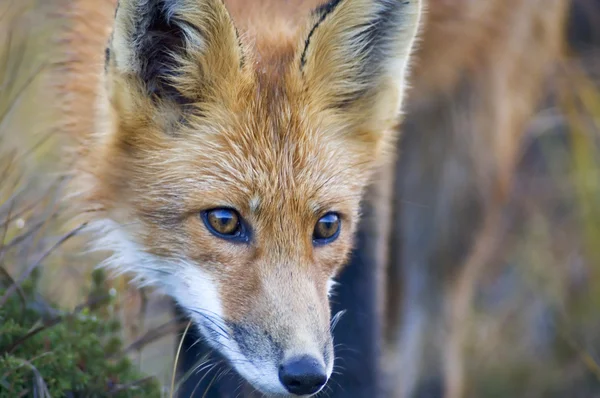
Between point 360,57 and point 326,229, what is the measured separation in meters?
0.72

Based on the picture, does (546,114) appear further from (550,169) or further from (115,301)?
(115,301)

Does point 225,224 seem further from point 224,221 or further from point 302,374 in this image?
point 302,374

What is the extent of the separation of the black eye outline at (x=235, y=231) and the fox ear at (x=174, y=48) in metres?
0.45

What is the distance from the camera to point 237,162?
2902 mm

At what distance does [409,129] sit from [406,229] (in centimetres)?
70

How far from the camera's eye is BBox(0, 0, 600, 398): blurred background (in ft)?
10.8

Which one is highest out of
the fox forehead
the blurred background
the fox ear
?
the fox ear

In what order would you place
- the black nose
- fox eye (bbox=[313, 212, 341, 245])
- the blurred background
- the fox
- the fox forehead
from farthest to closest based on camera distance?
the blurred background
fox eye (bbox=[313, 212, 341, 245])
the fox forehead
the fox
the black nose

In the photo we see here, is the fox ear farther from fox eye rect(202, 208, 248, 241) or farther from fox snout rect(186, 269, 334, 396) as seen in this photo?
fox snout rect(186, 269, 334, 396)

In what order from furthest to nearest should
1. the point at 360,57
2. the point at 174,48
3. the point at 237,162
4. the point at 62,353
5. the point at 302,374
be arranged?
the point at 360,57
the point at 174,48
the point at 237,162
the point at 62,353
the point at 302,374

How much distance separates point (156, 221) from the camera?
2.94m

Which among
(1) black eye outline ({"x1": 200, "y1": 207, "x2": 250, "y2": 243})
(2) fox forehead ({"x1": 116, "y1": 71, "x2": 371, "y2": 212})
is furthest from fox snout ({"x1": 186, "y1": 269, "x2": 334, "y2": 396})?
(2) fox forehead ({"x1": 116, "y1": 71, "x2": 371, "y2": 212})

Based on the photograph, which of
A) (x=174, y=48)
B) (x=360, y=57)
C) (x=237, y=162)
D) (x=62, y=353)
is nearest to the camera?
(x=62, y=353)

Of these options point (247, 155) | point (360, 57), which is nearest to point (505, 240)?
point (360, 57)
